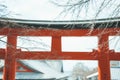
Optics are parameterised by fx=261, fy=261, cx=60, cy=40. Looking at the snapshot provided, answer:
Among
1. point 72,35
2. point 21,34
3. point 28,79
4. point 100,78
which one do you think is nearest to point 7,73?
point 72,35

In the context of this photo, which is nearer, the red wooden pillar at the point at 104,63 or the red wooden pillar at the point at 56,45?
the red wooden pillar at the point at 104,63

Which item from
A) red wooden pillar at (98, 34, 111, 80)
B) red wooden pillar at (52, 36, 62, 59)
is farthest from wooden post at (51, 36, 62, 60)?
red wooden pillar at (98, 34, 111, 80)

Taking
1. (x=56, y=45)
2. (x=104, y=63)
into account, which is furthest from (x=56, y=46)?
(x=104, y=63)

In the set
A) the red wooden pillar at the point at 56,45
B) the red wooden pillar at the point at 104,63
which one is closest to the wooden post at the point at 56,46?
the red wooden pillar at the point at 56,45

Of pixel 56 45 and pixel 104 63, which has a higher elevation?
pixel 56 45

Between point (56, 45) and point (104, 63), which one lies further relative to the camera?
point (56, 45)

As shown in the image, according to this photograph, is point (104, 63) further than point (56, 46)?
No

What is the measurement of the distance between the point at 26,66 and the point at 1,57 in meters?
7.33

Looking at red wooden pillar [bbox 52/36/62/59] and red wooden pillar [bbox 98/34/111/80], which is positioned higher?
red wooden pillar [bbox 52/36/62/59]

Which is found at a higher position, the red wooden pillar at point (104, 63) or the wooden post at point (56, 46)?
the wooden post at point (56, 46)

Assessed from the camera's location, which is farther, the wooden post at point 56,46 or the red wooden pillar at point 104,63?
the wooden post at point 56,46

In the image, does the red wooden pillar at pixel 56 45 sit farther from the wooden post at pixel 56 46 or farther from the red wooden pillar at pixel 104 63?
the red wooden pillar at pixel 104 63

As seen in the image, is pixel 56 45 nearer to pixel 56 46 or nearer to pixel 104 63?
pixel 56 46

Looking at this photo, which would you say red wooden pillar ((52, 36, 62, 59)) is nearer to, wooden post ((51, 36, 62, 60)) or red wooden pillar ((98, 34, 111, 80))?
wooden post ((51, 36, 62, 60))
